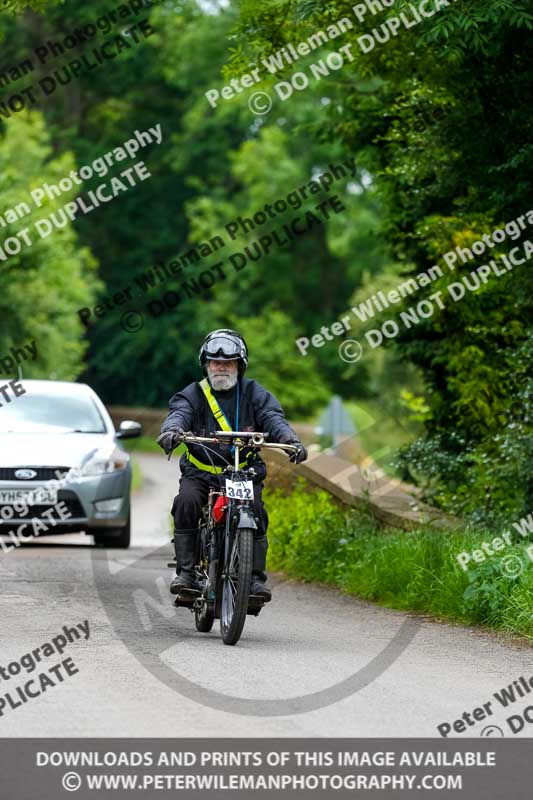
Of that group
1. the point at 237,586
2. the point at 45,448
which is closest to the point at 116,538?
the point at 45,448

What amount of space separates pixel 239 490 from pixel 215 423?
71 cm

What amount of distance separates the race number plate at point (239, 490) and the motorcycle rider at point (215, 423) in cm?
30

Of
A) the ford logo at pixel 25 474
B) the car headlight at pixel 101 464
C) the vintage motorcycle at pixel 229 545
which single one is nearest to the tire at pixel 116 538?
the car headlight at pixel 101 464

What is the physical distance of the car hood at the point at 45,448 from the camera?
54.2ft

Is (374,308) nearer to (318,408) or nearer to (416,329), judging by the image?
(416,329)

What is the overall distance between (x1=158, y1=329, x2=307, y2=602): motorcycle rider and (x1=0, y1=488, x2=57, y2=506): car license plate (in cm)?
572

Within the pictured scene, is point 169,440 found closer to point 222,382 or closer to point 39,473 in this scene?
point 222,382

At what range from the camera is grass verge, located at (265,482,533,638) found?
11.4 m

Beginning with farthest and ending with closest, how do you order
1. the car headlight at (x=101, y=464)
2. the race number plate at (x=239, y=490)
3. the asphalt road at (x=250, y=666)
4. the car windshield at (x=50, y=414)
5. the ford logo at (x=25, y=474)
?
the car windshield at (x=50, y=414) → the car headlight at (x=101, y=464) → the ford logo at (x=25, y=474) → the race number plate at (x=239, y=490) → the asphalt road at (x=250, y=666)

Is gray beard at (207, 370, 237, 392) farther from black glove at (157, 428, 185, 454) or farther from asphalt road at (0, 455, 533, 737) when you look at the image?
asphalt road at (0, 455, 533, 737)

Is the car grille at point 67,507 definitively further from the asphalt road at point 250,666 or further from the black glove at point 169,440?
the black glove at point 169,440

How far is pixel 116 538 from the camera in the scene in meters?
17.8
